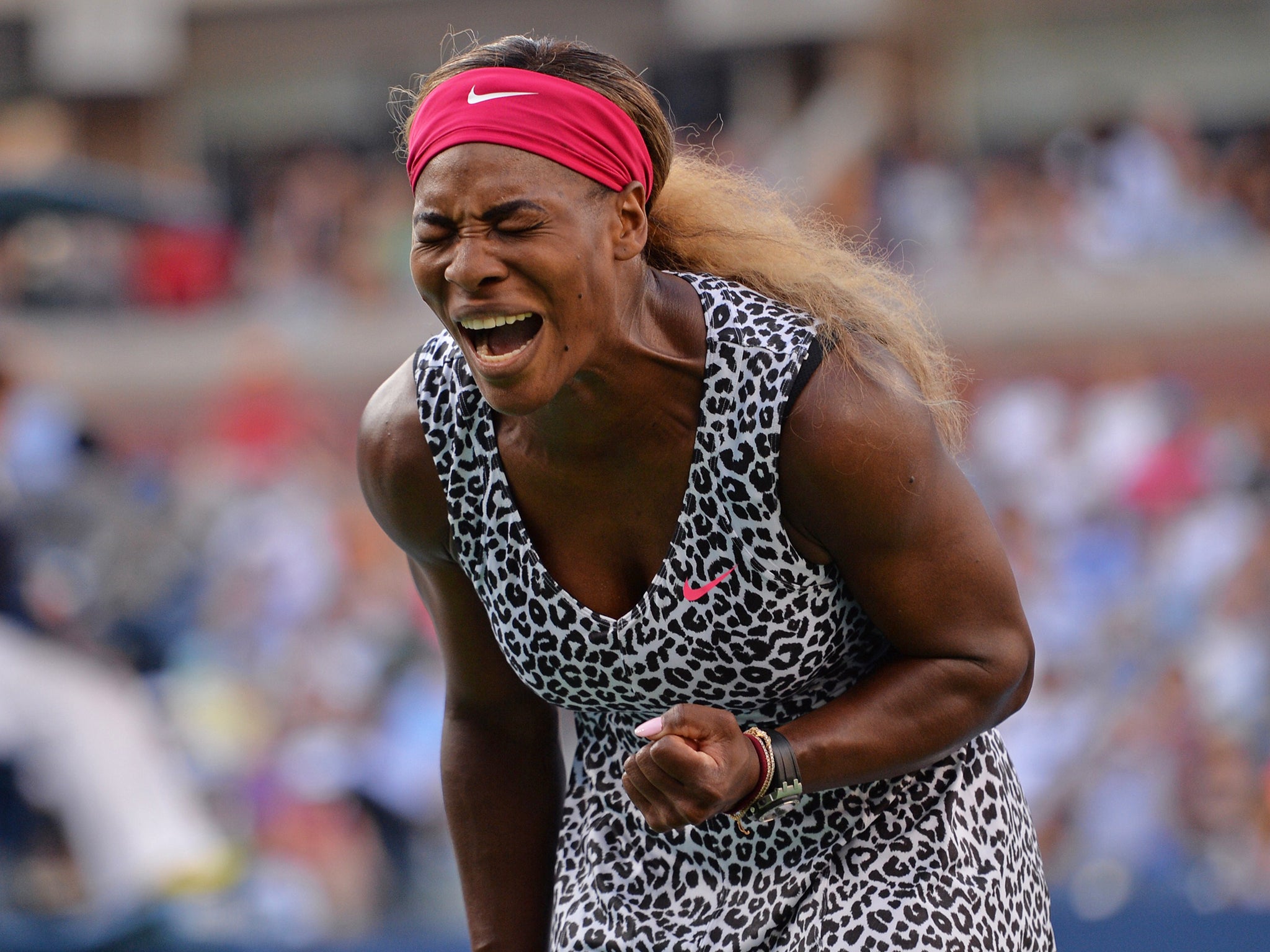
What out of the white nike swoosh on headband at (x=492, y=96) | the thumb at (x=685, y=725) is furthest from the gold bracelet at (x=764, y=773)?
the white nike swoosh on headband at (x=492, y=96)

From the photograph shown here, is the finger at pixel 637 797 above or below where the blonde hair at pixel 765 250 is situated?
below

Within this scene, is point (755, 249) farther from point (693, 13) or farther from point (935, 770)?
point (693, 13)

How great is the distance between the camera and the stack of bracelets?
6.73 feet

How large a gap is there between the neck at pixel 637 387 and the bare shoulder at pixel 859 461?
0.16 meters

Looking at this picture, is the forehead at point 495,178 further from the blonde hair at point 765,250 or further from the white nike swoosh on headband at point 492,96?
the blonde hair at point 765,250

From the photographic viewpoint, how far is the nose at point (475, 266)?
1.98 m

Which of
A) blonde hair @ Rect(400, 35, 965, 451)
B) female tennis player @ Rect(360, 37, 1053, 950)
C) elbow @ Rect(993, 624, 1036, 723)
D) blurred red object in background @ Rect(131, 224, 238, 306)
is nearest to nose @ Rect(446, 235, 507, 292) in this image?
female tennis player @ Rect(360, 37, 1053, 950)

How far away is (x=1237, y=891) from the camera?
6.13 m

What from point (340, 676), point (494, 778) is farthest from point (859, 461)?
point (340, 676)

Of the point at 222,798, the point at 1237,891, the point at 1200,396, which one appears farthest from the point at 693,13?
the point at 1237,891

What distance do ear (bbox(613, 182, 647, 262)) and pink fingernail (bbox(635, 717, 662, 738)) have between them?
1.90 ft

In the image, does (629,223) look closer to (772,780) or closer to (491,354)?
(491,354)

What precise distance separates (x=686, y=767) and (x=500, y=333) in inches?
22.2

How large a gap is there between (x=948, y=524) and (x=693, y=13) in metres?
13.5
